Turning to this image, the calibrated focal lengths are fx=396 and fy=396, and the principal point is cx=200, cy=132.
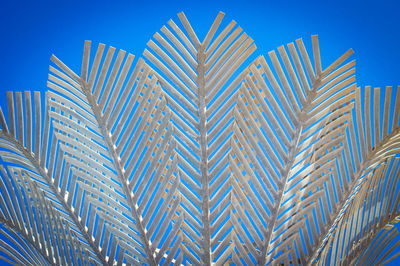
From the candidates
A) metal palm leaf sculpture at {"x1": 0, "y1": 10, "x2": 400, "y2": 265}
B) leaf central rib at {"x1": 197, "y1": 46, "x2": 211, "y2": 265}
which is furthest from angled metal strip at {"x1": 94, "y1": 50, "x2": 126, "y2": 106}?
leaf central rib at {"x1": 197, "y1": 46, "x2": 211, "y2": 265}

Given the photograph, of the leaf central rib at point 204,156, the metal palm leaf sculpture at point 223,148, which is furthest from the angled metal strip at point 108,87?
the leaf central rib at point 204,156

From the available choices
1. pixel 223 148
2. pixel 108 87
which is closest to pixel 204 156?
pixel 223 148

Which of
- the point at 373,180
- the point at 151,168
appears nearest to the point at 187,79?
the point at 151,168

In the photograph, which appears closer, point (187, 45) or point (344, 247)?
point (187, 45)

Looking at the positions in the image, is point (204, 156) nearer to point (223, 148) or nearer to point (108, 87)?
point (223, 148)

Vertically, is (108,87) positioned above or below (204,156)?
above

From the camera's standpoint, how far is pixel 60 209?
1.33 meters

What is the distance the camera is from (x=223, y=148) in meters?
1.15

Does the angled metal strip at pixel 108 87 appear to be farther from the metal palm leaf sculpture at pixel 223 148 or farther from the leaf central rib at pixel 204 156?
the leaf central rib at pixel 204 156

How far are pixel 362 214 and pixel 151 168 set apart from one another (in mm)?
653

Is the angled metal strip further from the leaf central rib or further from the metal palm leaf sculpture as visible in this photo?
the leaf central rib

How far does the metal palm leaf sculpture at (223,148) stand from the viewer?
1117 mm

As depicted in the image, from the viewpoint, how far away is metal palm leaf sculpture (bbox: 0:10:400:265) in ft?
3.67

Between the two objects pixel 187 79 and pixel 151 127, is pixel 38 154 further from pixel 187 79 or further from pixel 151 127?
pixel 187 79
